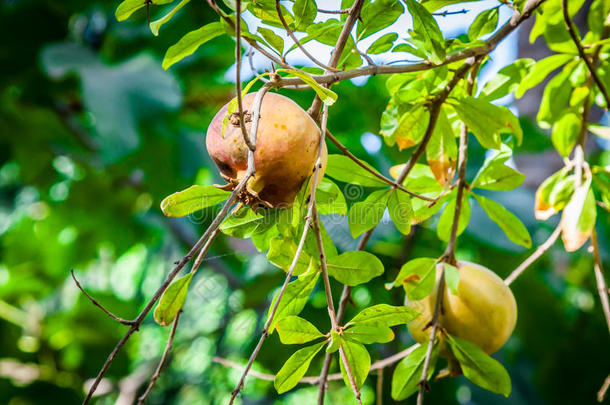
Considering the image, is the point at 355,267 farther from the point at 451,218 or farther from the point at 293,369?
the point at 451,218

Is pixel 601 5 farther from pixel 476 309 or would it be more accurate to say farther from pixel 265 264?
pixel 265 264

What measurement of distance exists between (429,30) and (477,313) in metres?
0.30

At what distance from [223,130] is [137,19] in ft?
4.41

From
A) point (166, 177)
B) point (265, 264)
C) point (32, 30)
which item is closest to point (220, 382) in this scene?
point (265, 264)

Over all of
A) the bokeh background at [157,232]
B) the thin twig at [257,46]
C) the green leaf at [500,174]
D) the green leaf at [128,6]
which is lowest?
the bokeh background at [157,232]

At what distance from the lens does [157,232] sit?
1.83 m

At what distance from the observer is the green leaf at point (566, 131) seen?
2.39 ft

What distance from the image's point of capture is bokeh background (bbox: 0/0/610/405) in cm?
123

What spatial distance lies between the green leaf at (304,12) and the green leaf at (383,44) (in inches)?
3.3

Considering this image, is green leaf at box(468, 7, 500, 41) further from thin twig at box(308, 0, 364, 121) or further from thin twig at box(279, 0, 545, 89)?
thin twig at box(308, 0, 364, 121)

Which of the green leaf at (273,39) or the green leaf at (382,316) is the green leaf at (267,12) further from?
the green leaf at (382,316)

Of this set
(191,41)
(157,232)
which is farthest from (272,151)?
(157,232)

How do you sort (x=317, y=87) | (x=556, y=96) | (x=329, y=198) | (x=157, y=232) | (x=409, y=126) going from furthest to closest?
(x=157, y=232) → (x=556, y=96) → (x=409, y=126) → (x=329, y=198) → (x=317, y=87)

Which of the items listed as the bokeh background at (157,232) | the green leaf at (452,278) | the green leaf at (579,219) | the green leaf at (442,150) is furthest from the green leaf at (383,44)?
the bokeh background at (157,232)
